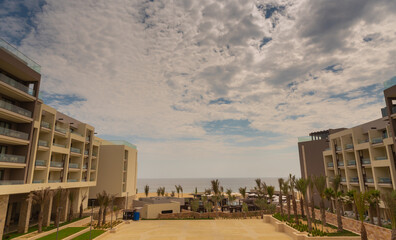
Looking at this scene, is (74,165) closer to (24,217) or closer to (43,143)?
(43,143)

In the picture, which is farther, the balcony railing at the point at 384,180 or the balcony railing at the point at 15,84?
the balcony railing at the point at 384,180

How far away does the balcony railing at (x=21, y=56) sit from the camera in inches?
963

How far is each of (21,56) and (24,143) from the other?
33.9 feet

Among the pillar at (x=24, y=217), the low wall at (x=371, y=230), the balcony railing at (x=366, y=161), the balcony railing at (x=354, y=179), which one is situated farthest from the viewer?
the balcony railing at (x=354, y=179)

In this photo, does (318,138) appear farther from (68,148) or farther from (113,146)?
(68,148)

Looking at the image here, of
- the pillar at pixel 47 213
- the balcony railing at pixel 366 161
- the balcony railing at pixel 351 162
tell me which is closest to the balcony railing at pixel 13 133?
the pillar at pixel 47 213

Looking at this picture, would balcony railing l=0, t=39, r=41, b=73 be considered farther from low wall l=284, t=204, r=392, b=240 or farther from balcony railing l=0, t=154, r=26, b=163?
low wall l=284, t=204, r=392, b=240

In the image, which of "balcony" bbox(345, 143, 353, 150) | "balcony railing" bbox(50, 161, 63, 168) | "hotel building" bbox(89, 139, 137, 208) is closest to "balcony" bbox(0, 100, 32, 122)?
"balcony railing" bbox(50, 161, 63, 168)

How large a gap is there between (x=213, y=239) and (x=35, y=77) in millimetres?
28653

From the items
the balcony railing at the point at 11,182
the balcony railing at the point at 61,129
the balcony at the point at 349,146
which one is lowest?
the balcony railing at the point at 11,182

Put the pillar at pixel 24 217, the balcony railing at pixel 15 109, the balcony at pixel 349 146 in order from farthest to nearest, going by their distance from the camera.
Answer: the balcony at pixel 349 146
the pillar at pixel 24 217
the balcony railing at pixel 15 109

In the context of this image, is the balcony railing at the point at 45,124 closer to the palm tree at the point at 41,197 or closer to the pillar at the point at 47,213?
the palm tree at the point at 41,197

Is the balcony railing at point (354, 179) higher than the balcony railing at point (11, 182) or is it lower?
lower

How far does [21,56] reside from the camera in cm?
2700
